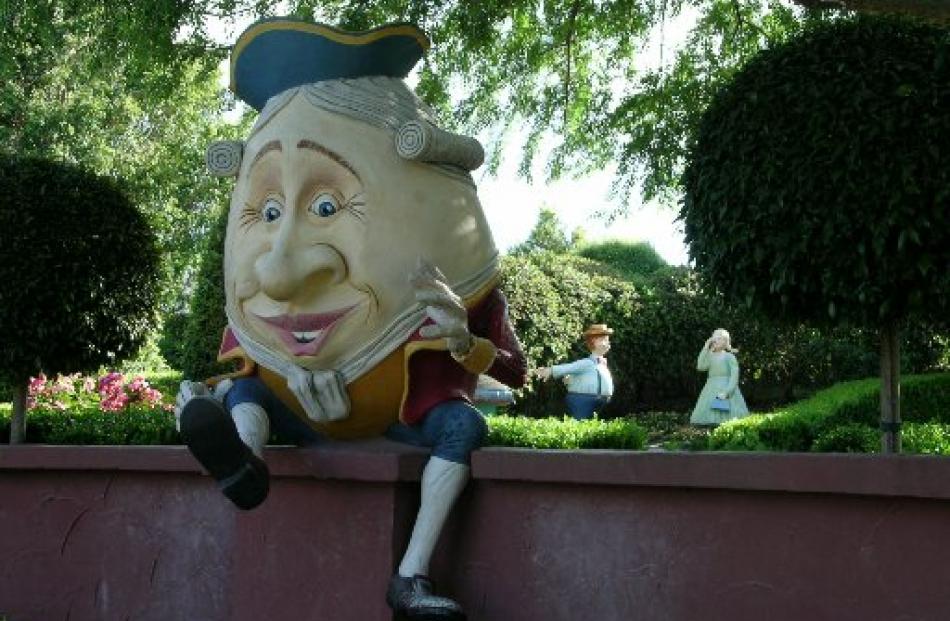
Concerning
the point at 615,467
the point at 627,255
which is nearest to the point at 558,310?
the point at 627,255

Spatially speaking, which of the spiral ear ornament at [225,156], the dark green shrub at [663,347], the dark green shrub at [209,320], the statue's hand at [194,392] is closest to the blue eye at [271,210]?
the spiral ear ornament at [225,156]

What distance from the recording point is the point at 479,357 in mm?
4223

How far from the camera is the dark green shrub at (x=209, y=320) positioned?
8438 millimetres

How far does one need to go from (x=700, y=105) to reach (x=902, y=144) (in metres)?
3.14

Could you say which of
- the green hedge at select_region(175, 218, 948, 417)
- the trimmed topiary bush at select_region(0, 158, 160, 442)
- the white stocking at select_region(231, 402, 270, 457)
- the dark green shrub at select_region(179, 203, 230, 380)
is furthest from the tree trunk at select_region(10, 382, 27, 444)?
the green hedge at select_region(175, 218, 948, 417)

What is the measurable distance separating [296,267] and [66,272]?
6.56ft

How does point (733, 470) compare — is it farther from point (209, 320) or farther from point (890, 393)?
point (209, 320)

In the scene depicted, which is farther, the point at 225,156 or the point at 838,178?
the point at 225,156

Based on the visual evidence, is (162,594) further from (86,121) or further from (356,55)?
(86,121)

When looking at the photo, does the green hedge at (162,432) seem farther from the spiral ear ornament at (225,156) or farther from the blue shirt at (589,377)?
the blue shirt at (589,377)

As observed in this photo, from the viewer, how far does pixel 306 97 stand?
4527mm

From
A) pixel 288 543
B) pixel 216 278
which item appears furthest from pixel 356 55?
pixel 216 278

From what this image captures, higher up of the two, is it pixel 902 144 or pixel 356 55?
pixel 356 55

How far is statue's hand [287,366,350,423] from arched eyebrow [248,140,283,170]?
0.83m
